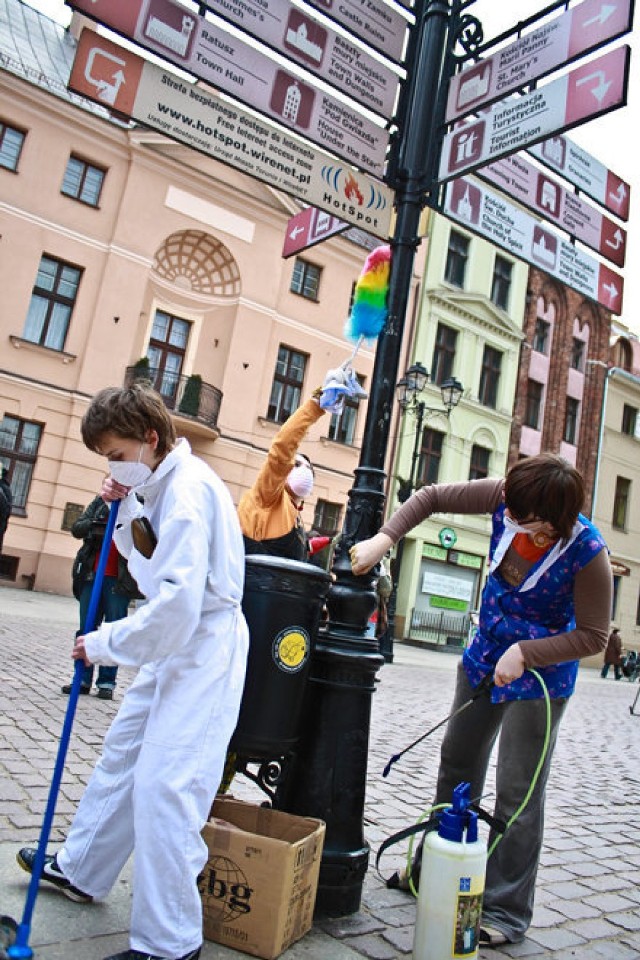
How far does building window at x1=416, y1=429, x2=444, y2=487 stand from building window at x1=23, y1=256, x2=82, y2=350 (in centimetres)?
1194

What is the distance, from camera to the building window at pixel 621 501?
103 feet

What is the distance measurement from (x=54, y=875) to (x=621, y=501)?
3209 centimetres

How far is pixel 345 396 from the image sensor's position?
10.8 ft

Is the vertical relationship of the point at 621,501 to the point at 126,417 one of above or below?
above

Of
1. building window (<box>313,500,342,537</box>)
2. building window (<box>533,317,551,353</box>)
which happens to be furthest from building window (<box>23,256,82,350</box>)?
building window (<box>533,317,551,353</box>)

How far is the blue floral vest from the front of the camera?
2.72 meters

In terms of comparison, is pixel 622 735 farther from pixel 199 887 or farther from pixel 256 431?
pixel 256 431

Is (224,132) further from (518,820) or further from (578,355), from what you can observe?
(578,355)

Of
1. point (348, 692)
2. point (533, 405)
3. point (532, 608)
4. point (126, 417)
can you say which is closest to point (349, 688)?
point (348, 692)

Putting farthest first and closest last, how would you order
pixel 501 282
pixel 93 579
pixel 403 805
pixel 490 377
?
pixel 501 282 < pixel 490 377 < pixel 93 579 < pixel 403 805

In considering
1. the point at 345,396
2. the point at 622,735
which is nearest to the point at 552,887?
the point at 345,396

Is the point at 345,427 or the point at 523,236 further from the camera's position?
the point at 345,427

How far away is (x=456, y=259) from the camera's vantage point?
86.8 ft

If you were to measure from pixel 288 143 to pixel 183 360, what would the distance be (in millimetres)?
17294
